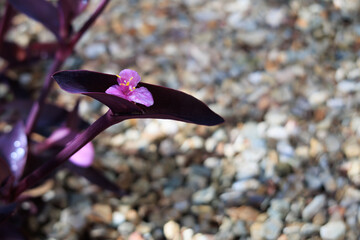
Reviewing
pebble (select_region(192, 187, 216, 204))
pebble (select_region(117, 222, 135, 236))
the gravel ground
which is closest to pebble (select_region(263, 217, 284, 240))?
the gravel ground

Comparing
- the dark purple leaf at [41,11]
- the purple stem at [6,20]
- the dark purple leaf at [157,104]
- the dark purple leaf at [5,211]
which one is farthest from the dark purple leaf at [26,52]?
the dark purple leaf at [157,104]

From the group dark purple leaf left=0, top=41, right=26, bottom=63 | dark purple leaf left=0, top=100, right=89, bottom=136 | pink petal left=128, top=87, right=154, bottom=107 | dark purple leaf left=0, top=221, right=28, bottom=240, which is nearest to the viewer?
pink petal left=128, top=87, right=154, bottom=107

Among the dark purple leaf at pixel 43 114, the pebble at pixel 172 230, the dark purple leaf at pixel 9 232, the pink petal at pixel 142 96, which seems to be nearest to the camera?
the pink petal at pixel 142 96

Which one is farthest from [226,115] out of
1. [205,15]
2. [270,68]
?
[205,15]

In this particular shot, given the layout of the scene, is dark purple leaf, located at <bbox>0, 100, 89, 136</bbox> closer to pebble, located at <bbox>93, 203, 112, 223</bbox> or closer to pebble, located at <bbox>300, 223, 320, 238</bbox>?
pebble, located at <bbox>93, 203, 112, 223</bbox>

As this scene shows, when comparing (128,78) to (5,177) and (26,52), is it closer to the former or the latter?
(5,177)

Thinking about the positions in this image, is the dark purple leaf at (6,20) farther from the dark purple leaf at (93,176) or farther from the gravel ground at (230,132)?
the dark purple leaf at (93,176)

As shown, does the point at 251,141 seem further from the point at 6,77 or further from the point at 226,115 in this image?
the point at 6,77
